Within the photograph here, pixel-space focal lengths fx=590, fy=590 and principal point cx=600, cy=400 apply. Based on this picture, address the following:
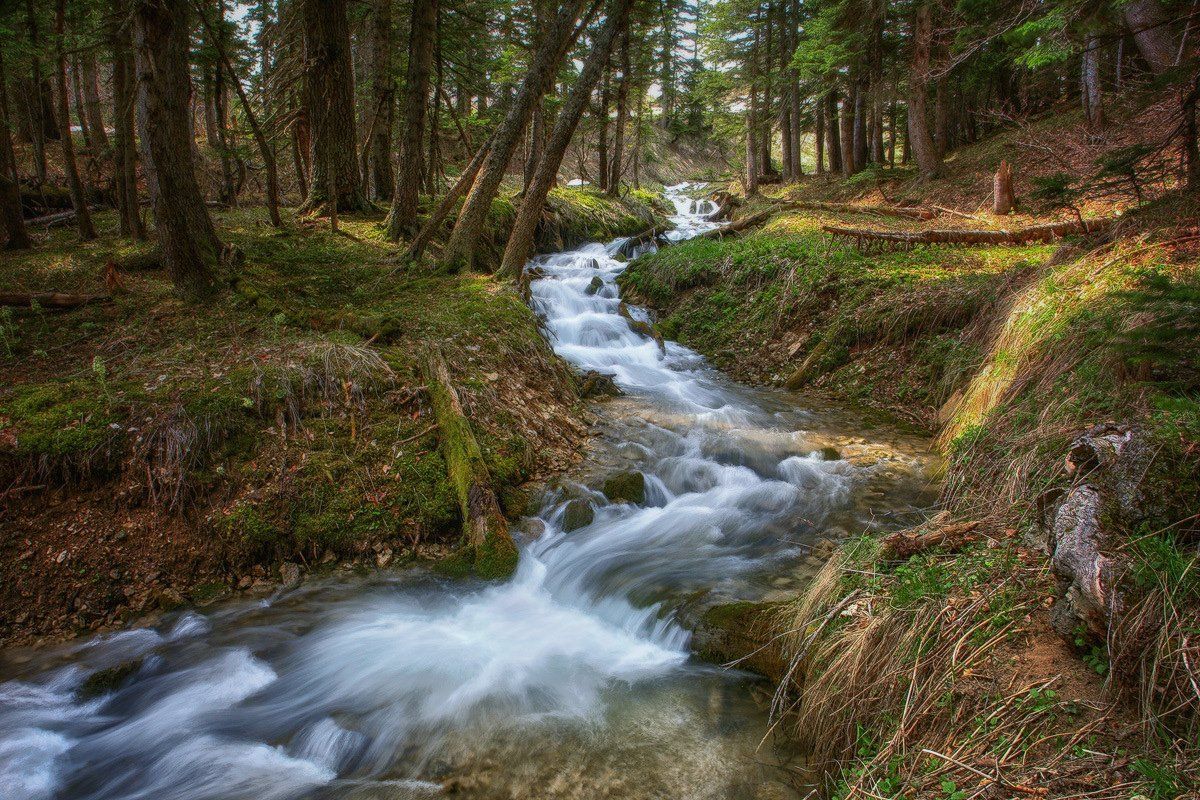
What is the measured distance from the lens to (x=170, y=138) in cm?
706

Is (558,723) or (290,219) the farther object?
(290,219)

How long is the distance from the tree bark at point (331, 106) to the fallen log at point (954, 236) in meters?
10.4

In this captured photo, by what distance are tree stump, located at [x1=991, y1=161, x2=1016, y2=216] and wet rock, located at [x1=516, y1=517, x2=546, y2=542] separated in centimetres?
1364

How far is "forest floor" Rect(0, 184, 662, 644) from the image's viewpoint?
467 cm

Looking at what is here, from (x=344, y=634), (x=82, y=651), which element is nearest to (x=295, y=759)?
(x=344, y=634)

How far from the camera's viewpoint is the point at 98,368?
17.3 feet

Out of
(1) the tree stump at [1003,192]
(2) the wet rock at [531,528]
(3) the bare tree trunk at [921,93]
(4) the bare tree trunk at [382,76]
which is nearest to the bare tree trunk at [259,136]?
(4) the bare tree trunk at [382,76]

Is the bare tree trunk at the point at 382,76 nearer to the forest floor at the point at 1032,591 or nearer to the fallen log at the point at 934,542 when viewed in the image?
the forest floor at the point at 1032,591

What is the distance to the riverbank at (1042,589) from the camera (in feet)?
7.43

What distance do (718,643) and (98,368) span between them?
5.80m

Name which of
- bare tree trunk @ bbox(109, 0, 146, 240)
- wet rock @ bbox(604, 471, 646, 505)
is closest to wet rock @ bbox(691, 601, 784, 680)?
wet rock @ bbox(604, 471, 646, 505)

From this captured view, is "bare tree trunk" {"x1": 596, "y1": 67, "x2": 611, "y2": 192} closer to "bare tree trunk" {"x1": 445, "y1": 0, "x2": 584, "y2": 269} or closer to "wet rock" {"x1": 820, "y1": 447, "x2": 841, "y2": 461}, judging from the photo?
"bare tree trunk" {"x1": 445, "y1": 0, "x2": 584, "y2": 269}

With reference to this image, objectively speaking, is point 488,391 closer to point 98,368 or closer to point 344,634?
point 344,634

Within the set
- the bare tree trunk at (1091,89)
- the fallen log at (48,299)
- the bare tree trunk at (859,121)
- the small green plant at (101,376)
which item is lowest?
the small green plant at (101,376)
